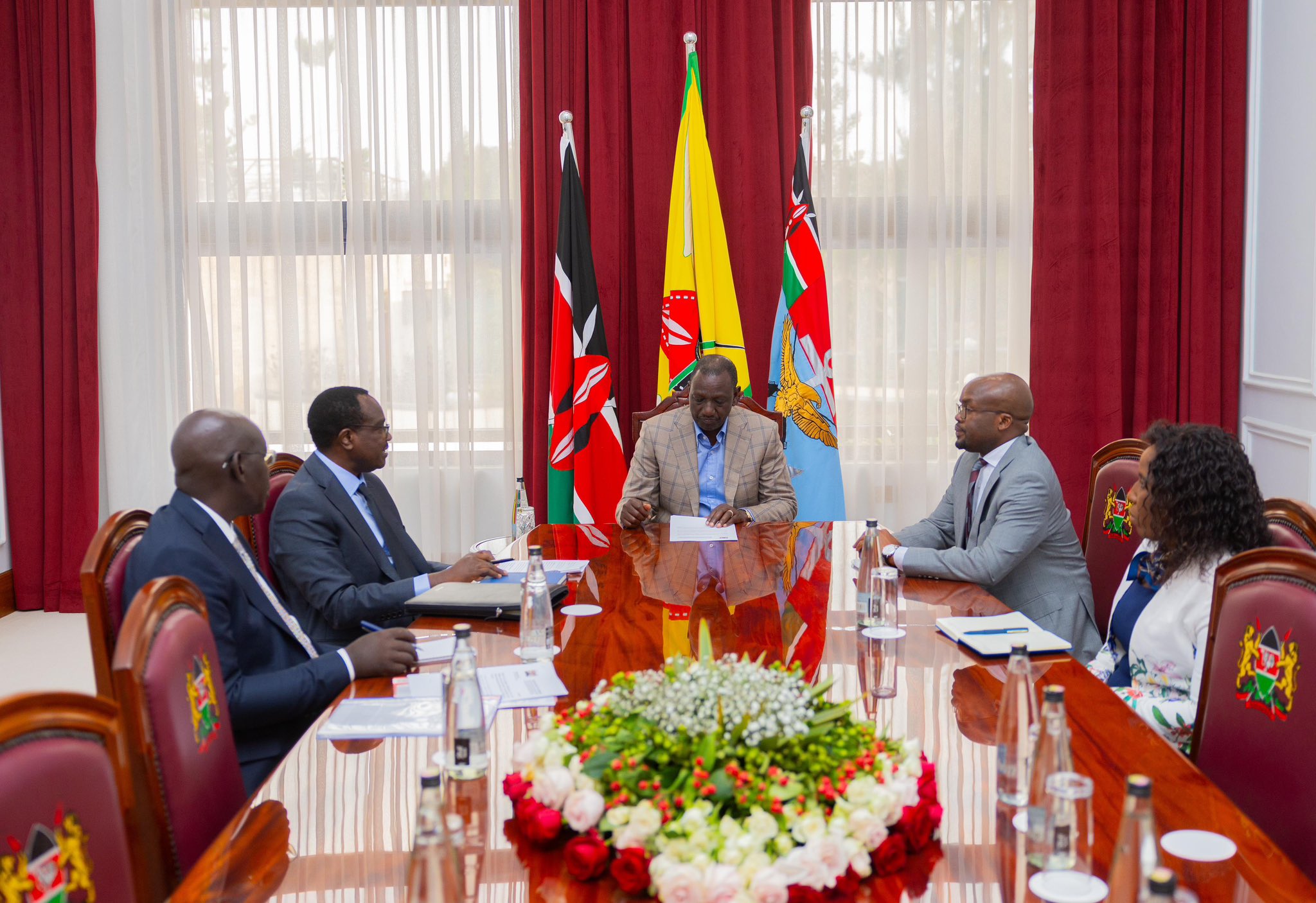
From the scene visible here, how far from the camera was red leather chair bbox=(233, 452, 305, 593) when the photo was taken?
9.93ft

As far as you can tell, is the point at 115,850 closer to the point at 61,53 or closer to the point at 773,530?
the point at 773,530

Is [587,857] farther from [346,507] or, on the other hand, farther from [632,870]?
[346,507]

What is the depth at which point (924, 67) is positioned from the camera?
5215 millimetres

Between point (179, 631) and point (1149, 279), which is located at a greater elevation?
point (1149, 279)

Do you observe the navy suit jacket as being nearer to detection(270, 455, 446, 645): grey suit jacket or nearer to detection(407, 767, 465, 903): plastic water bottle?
detection(270, 455, 446, 645): grey suit jacket

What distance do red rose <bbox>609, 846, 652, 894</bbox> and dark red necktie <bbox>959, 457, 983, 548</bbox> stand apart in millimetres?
2261

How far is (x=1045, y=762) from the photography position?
134 cm

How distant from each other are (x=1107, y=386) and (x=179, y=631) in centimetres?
A: 457

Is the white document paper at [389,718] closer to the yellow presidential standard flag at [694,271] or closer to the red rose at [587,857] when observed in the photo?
the red rose at [587,857]

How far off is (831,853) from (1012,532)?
193 cm

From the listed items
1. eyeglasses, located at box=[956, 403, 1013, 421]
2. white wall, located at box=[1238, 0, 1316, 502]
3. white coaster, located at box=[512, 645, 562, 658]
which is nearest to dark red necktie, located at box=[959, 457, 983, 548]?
eyeglasses, located at box=[956, 403, 1013, 421]

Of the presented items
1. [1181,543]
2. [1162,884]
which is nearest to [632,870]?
[1162,884]

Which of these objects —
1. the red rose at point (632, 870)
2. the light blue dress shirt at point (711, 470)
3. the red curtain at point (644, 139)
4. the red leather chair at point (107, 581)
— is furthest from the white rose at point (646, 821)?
the red curtain at point (644, 139)

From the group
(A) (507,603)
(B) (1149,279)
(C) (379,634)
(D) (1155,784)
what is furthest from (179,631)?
(B) (1149,279)
